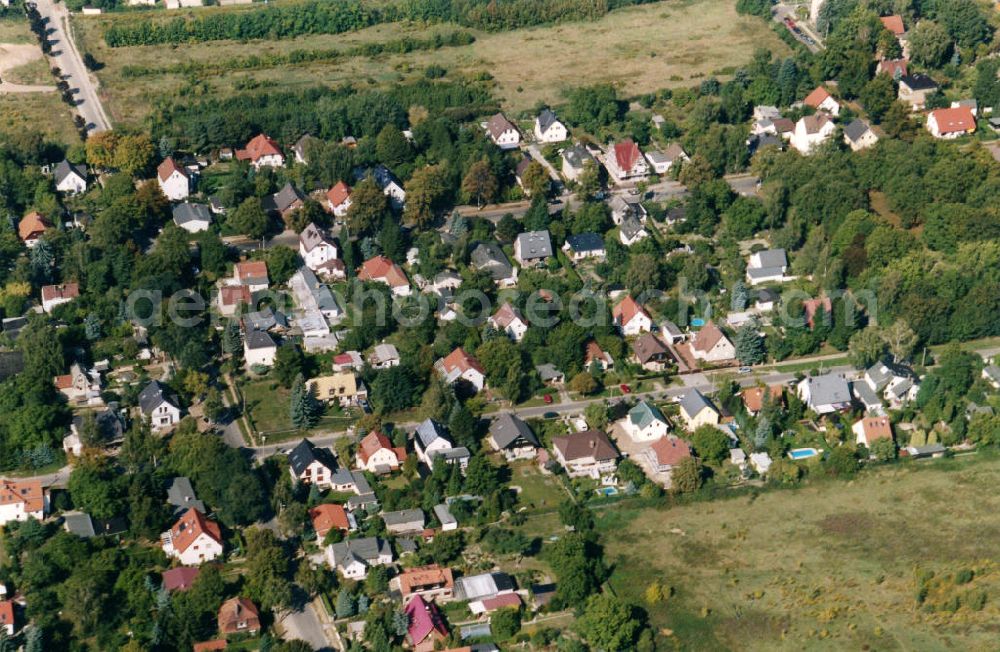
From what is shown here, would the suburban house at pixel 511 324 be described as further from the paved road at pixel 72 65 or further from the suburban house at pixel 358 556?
the paved road at pixel 72 65

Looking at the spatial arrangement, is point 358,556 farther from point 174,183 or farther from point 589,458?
point 174,183

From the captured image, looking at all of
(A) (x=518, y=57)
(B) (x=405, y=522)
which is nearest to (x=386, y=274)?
(B) (x=405, y=522)

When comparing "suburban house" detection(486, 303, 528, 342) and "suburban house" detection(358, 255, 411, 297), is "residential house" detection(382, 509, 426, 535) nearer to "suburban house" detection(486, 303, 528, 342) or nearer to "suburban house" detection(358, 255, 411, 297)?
"suburban house" detection(486, 303, 528, 342)

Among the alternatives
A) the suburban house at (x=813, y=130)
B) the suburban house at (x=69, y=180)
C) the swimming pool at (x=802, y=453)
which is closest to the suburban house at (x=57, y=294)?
the suburban house at (x=69, y=180)

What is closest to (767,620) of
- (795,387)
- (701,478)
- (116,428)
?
(701,478)

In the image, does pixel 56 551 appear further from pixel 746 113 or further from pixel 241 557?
pixel 746 113
